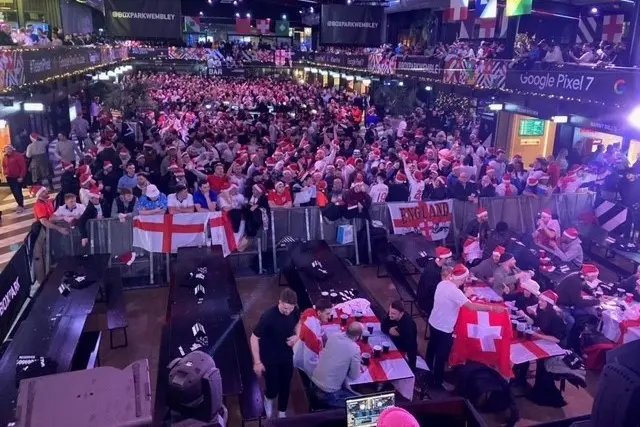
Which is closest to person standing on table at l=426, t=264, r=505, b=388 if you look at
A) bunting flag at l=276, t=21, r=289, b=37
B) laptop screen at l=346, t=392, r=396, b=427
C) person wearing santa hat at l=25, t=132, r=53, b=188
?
laptop screen at l=346, t=392, r=396, b=427

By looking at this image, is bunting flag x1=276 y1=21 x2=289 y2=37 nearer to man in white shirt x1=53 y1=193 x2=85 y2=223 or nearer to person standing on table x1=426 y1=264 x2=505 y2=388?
man in white shirt x1=53 y1=193 x2=85 y2=223

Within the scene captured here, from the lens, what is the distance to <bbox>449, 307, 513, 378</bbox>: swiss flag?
6.75m

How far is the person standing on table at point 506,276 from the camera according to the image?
8.26m

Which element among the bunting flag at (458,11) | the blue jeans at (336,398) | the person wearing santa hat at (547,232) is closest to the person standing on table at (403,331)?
the blue jeans at (336,398)

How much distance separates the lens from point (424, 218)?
38.8 ft

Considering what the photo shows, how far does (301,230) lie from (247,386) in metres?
5.17

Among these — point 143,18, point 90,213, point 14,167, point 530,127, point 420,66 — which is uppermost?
point 143,18

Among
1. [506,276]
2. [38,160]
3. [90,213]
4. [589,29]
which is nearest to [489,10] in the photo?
[589,29]

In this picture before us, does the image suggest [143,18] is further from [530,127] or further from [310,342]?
[530,127]

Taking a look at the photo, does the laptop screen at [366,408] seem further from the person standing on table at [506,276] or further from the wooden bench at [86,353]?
the person standing on table at [506,276]

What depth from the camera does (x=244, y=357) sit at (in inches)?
265

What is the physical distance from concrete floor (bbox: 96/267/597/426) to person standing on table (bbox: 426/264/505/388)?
1.68 feet

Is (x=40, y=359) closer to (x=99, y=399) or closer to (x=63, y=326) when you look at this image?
(x=63, y=326)

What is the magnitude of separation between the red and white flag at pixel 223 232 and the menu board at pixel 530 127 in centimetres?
1439
